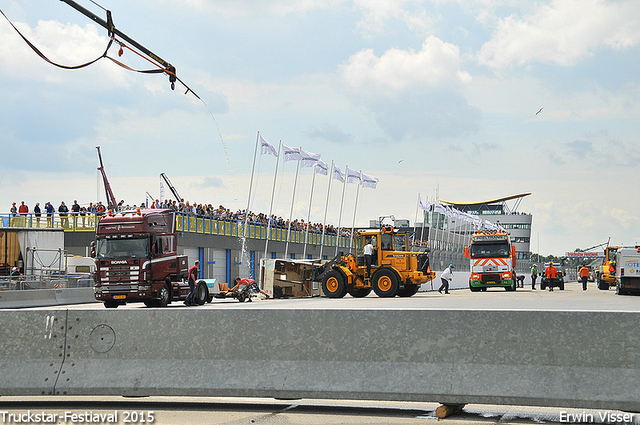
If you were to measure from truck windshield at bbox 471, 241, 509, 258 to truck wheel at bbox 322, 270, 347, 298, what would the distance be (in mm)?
12650

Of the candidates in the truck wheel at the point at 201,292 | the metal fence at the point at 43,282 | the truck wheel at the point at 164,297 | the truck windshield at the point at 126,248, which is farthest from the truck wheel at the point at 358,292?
the metal fence at the point at 43,282

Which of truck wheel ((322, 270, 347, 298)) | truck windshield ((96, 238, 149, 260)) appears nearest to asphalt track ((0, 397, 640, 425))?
truck windshield ((96, 238, 149, 260))

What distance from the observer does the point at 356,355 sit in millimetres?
7406

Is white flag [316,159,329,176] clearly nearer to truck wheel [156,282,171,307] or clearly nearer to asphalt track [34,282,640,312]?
asphalt track [34,282,640,312]

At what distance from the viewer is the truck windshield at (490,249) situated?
41031 mm

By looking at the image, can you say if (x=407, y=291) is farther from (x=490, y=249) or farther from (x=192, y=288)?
(x=192, y=288)

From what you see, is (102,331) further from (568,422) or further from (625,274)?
(625,274)

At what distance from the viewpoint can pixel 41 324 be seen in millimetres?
7883

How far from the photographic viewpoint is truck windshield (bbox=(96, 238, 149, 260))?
2444cm

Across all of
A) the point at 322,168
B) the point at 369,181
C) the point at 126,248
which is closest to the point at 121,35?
the point at 126,248

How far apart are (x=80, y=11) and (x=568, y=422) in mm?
21619

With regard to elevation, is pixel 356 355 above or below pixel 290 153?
below

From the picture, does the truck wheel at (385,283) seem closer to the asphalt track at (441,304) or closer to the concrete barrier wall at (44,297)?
the asphalt track at (441,304)

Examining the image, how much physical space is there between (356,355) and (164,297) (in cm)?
1877
